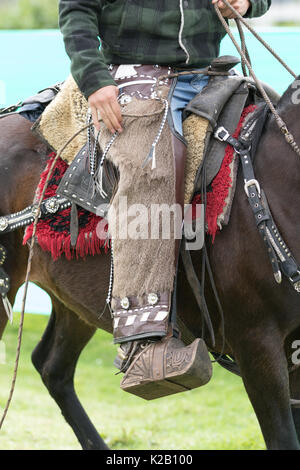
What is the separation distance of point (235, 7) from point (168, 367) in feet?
4.89

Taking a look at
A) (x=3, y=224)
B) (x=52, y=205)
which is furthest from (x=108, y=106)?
(x=3, y=224)

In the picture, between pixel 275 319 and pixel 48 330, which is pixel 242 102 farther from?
pixel 48 330

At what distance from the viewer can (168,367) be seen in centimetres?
275

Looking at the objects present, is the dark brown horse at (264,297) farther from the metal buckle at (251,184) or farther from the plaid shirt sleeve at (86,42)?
the plaid shirt sleeve at (86,42)

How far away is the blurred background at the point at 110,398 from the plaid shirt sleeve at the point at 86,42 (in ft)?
7.31

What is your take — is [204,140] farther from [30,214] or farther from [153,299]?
[30,214]

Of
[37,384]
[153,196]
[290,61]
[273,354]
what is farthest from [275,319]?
[37,384]

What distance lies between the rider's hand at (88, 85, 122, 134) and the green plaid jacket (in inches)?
1.0

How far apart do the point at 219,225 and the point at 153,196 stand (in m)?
0.28

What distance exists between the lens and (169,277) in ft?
9.27

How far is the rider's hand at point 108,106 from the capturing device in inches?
112

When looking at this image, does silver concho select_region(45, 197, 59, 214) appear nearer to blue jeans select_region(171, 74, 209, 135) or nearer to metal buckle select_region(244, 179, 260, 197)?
blue jeans select_region(171, 74, 209, 135)

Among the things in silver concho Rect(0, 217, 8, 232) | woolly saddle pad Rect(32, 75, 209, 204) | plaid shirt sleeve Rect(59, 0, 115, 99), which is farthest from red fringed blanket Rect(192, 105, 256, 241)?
silver concho Rect(0, 217, 8, 232)

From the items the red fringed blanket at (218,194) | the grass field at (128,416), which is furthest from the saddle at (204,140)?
the grass field at (128,416)
